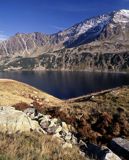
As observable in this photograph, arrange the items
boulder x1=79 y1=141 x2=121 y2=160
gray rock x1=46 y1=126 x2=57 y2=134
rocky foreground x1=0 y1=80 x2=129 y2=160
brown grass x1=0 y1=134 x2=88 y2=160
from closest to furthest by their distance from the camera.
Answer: brown grass x1=0 y1=134 x2=88 y2=160, rocky foreground x1=0 y1=80 x2=129 y2=160, boulder x1=79 y1=141 x2=121 y2=160, gray rock x1=46 y1=126 x2=57 y2=134

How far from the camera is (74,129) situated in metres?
23.3

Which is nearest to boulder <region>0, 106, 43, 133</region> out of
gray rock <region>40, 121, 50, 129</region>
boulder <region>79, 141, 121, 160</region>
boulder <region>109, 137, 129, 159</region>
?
gray rock <region>40, 121, 50, 129</region>

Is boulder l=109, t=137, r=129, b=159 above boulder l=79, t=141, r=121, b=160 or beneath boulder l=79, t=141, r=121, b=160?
beneath

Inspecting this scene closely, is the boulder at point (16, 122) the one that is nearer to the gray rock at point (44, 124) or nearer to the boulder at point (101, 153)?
the gray rock at point (44, 124)

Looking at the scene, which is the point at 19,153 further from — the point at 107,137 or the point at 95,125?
the point at 95,125

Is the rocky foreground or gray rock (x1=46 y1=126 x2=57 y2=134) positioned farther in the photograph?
gray rock (x1=46 y1=126 x2=57 y2=134)

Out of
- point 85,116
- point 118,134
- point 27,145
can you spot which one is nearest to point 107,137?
point 118,134

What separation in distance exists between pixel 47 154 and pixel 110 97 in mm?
24126

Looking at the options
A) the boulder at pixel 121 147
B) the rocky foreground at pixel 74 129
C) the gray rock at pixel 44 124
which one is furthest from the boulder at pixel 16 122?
the boulder at pixel 121 147

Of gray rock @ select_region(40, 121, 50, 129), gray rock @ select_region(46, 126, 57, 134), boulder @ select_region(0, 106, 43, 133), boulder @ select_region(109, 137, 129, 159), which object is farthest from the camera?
gray rock @ select_region(40, 121, 50, 129)

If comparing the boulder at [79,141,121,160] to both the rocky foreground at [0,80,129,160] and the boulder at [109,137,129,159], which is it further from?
the boulder at [109,137,129,159]

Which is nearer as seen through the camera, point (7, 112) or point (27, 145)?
point (27, 145)

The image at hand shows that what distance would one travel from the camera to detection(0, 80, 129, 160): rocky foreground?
470 inches

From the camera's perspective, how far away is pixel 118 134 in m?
22.5
